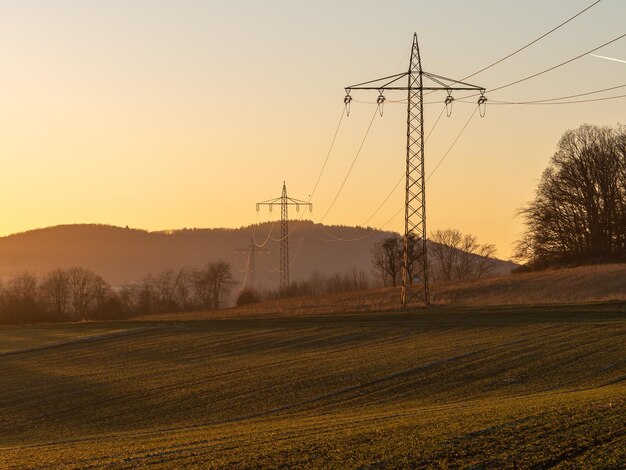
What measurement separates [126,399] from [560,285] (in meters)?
56.7

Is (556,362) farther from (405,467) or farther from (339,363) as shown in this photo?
(405,467)

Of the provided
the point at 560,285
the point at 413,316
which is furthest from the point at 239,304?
the point at 413,316

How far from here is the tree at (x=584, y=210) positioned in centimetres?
10362

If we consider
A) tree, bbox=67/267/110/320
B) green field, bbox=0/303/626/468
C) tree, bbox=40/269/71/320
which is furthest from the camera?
tree, bbox=40/269/71/320

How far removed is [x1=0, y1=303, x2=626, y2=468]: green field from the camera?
1939 centimetres

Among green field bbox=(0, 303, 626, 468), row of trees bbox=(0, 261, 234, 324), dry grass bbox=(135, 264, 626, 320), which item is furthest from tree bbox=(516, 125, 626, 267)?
row of trees bbox=(0, 261, 234, 324)

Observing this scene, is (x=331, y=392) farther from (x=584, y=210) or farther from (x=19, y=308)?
(x=19, y=308)

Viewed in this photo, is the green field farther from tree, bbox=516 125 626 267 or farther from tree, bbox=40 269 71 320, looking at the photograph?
tree, bbox=40 269 71 320

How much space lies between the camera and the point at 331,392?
3819 centimetres

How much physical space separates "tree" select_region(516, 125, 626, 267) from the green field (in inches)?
1499

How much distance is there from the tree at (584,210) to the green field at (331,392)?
38082 mm

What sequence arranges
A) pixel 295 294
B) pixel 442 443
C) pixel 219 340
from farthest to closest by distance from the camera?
pixel 295 294, pixel 219 340, pixel 442 443

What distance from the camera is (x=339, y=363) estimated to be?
155 feet

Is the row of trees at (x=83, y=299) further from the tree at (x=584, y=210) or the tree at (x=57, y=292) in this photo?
the tree at (x=584, y=210)
